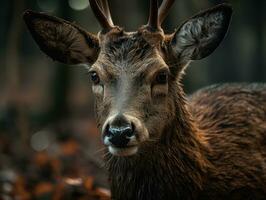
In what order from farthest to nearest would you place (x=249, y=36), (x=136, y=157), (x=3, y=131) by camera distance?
(x=249, y=36)
(x=3, y=131)
(x=136, y=157)

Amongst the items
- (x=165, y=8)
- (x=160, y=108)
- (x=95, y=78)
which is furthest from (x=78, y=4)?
(x=160, y=108)

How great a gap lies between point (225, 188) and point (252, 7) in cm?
2276

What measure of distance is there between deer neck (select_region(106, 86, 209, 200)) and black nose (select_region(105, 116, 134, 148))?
0.88m

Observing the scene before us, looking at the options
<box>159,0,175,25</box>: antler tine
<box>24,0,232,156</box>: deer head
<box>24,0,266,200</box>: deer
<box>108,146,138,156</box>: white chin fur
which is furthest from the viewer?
<box>159,0,175,25</box>: antler tine

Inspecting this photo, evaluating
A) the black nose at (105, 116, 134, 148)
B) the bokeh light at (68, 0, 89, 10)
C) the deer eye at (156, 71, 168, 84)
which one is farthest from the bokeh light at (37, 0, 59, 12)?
the black nose at (105, 116, 134, 148)

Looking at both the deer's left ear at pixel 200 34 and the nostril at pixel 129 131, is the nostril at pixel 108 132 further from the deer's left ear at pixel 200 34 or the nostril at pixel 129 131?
the deer's left ear at pixel 200 34

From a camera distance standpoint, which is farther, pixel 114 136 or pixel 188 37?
pixel 188 37

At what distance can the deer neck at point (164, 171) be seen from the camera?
7.55 metres

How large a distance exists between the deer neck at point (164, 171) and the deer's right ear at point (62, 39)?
1065 millimetres

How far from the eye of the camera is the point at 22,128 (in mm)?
14023

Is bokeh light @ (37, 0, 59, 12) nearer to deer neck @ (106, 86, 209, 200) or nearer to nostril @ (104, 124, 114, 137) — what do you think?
deer neck @ (106, 86, 209, 200)

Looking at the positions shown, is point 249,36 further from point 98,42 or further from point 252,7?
point 98,42

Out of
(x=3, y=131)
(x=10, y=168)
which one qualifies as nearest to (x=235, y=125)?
(x=10, y=168)

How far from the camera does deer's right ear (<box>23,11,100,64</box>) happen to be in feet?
25.7
